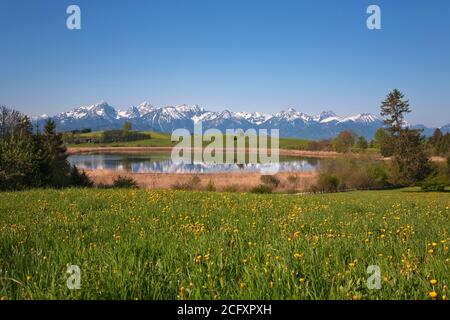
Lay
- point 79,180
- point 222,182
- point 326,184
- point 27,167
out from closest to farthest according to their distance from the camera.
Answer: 1. point 27,167
2. point 79,180
3. point 222,182
4. point 326,184

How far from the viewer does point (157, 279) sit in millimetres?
3879

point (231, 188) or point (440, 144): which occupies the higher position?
point (440, 144)

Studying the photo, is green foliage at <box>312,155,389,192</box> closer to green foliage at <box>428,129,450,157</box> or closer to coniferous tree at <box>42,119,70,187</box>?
coniferous tree at <box>42,119,70,187</box>

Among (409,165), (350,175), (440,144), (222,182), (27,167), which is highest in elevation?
(440,144)

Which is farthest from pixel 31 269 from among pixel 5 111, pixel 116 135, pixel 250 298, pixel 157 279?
pixel 116 135

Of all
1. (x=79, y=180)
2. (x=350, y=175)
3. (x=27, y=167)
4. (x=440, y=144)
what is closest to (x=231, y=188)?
(x=79, y=180)

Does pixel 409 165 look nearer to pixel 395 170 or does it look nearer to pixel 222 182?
pixel 395 170

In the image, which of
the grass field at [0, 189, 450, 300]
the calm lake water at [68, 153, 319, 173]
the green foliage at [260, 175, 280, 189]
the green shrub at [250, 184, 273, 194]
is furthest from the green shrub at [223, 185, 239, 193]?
the grass field at [0, 189, 450, 300]

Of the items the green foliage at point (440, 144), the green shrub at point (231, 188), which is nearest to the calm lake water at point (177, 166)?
the green shrub at point (231, 188)

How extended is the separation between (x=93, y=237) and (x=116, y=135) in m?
194

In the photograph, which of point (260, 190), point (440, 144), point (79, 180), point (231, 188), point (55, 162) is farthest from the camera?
point (440, 144)

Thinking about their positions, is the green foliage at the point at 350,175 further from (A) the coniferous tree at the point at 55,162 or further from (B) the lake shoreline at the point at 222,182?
(A) the coniferous tree at the point at 55,162

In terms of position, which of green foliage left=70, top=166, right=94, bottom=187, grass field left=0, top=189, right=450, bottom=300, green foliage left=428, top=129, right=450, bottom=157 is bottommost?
green foliage left=70, top=166, right=94, bottom=187
